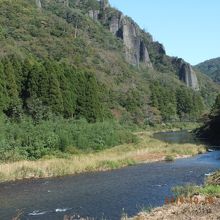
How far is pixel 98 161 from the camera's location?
54312 millimetres

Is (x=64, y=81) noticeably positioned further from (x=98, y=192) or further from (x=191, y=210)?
(x=191, y=210)

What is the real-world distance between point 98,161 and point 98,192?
640 inches

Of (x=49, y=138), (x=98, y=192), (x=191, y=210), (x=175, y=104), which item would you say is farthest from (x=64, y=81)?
(x=175, y=104)

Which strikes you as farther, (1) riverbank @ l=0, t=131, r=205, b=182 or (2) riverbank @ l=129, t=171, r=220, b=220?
(1) riverbank @ l=0, t=131, r=205, b=182

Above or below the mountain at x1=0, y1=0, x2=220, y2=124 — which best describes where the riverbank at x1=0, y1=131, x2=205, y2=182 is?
below

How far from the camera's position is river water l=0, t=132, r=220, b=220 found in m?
31.0

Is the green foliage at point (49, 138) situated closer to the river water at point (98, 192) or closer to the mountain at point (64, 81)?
the mountain at point (64, 81)

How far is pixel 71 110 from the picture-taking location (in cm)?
7712

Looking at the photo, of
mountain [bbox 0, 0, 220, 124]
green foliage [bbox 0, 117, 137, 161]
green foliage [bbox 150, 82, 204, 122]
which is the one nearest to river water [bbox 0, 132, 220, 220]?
green foliage [bbox 0, 117, 137, 161]

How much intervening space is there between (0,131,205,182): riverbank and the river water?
77.2 inches

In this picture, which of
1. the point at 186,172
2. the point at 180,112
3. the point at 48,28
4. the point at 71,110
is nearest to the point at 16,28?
the point at 48,28

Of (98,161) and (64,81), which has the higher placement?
(64,81)

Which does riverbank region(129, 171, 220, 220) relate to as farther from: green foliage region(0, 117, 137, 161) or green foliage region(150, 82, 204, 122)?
green foliage region(150, 82, 204, 122)

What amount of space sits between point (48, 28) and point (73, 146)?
110 meters
